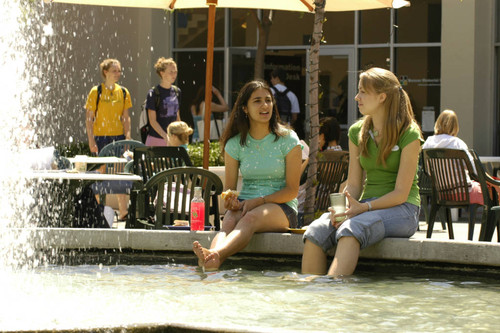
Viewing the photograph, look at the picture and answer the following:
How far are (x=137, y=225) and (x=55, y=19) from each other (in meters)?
11.4

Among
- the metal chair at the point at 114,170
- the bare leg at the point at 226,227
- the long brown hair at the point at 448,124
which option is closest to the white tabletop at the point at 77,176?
the bare leg at the point at 226,227

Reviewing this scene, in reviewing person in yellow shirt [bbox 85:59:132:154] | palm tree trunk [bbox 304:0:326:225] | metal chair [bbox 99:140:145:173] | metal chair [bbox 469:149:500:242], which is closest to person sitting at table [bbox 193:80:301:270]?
palm tree trunk [bbox 304:0:326:225]

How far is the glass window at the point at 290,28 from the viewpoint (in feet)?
59.7

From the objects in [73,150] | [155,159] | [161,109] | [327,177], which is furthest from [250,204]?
[73,150]

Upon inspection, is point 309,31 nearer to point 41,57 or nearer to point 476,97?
point 476,97

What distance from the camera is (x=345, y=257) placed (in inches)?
236

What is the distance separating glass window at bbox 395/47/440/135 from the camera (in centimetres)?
1673

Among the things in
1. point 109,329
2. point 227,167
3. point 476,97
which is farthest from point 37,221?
point 476,97

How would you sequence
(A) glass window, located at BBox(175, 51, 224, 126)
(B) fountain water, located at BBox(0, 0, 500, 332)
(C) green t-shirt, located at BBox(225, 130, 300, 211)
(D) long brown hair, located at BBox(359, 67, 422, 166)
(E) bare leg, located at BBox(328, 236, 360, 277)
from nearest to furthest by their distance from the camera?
(B) fountain water, located at BBox(0, 0, 500, 332) → (E) bare leg, located at BBox(328, 236, 360, 277) → (D) long brown hair, located at BBox(359, 67, 422, 166) → (C) green t-shirt, located at BBox(225, 130, 300, 211) → (A) glass window, located at BBox(175, 51, 224, 126)

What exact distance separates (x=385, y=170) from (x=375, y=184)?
0.39ft

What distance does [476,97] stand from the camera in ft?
51.6

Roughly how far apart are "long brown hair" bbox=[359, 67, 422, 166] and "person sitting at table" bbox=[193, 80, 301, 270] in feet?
2.40

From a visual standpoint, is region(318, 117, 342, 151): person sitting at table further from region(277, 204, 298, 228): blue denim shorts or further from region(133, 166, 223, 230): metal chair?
region(277, 204, 298, 228): blue denim shorts

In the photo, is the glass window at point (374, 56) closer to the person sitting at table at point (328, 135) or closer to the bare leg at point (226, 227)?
the person sitting at table at point (328, 135)
